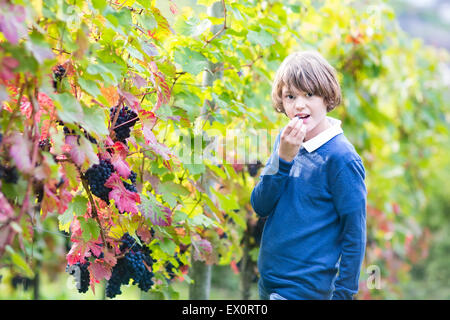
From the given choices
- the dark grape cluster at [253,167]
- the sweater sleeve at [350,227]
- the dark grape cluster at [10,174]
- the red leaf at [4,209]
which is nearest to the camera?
the red leaf at [4,209]

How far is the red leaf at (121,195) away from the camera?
1492mm

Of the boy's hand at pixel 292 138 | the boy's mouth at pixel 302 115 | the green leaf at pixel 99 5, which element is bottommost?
the boy's hand at pixel 292 138

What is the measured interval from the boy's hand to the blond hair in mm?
144

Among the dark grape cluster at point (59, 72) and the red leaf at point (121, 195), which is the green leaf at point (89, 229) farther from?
the dark grape cluster at point (59, 72)

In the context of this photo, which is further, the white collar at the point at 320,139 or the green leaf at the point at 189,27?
the green leaf at the point at 189,27

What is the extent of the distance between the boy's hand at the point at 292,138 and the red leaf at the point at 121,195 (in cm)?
49

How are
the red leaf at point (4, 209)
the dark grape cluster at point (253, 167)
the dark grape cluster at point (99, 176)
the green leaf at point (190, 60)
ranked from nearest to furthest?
the red leaf at point (4, 209) → the dark grape cluster at point (99, 176) → the green leaf at point (190, 60) → the dark grape cluster at point (253, 167)

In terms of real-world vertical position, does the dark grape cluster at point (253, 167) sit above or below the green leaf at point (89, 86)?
above

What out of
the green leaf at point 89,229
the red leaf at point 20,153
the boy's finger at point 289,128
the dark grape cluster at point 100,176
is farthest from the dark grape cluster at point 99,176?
the boy's finger at point 289,128

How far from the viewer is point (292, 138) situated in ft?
5.31

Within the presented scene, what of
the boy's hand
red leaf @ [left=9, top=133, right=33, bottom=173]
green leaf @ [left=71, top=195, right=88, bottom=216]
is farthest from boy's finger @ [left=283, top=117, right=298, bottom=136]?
red leaf @ [left=9, top=133, right=33, bottom=173]

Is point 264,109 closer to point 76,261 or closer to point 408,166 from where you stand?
point 76,261

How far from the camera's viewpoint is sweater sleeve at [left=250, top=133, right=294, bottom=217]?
5.48ft

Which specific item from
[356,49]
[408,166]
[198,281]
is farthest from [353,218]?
[408,166]
